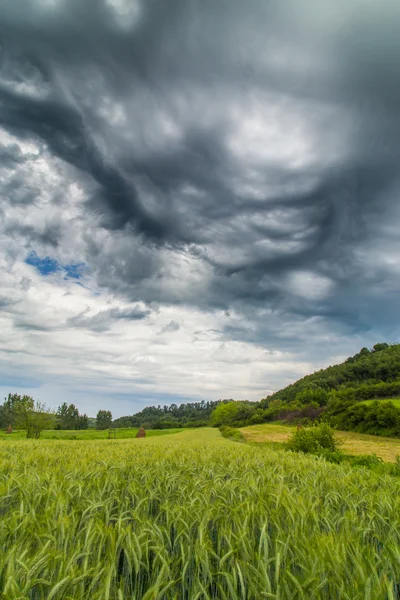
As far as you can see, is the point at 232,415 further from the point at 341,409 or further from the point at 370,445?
the point at 370,445

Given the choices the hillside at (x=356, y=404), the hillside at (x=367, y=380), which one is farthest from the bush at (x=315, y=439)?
the hillside at (x=367, y=380)

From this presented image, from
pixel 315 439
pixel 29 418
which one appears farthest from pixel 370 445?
pixel 29 418

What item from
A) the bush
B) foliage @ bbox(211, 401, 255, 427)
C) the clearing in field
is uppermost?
the bush

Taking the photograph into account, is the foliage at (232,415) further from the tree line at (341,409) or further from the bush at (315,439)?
the bush at (315,439)

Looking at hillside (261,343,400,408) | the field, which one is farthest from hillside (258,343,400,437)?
the field

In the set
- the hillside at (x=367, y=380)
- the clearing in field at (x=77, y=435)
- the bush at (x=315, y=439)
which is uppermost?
the hillside at (x=367, y=380)

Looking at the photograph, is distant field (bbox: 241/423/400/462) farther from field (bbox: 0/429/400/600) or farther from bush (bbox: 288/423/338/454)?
field (bbox: 0/429/400/600)

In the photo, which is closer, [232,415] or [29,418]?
[29,418]

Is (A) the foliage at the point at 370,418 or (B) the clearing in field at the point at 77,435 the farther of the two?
(B) the clearing in field at the point at 77,435

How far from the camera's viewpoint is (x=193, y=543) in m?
2.90

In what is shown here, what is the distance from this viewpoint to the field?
6.68 ft

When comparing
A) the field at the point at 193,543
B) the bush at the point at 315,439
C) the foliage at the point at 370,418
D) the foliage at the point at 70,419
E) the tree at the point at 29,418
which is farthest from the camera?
the foliage at the point at 70,419

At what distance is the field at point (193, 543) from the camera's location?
6.68 feet

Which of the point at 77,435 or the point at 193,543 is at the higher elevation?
the point at 193,543
